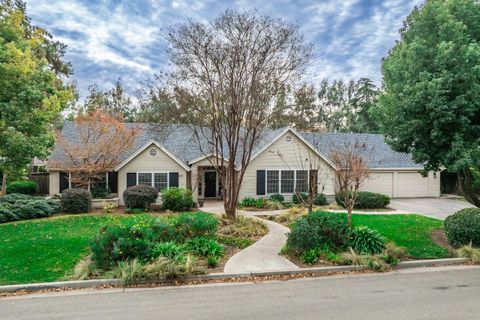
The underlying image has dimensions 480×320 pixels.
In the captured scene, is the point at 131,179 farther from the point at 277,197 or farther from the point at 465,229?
the point at 465,229

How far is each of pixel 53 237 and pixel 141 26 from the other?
960 centimetres

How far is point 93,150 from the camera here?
19250 millimetres

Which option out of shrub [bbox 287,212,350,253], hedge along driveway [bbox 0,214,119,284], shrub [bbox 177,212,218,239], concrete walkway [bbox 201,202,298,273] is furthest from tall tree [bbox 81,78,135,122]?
shrub [bbox 287,212,350,253]

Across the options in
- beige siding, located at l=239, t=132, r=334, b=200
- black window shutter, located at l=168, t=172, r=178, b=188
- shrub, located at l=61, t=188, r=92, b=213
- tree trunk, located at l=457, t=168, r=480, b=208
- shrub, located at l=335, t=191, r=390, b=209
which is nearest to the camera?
tree trunk, located at l=457, t=168, r=480, b=208

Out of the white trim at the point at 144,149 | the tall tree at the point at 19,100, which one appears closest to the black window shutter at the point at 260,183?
the white trim at the point at 144,149

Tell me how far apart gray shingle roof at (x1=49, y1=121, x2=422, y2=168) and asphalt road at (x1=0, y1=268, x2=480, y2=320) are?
14.0 metres

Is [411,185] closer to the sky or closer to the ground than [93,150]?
closer to the ground

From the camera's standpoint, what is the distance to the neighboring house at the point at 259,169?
2030cm

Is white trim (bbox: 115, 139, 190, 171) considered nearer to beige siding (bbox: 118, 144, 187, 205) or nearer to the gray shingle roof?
beige siding (bbox: 118, 144, 187, 205)

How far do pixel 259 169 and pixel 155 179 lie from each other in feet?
21.8

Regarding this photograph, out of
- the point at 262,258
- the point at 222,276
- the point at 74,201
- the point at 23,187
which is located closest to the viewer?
the point at 222,276

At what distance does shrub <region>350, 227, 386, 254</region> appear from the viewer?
955cm

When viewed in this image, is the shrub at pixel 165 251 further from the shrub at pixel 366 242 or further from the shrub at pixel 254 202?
the shrub at pixel 254 202

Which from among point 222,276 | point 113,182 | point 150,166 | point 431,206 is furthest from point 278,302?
point 431,206
